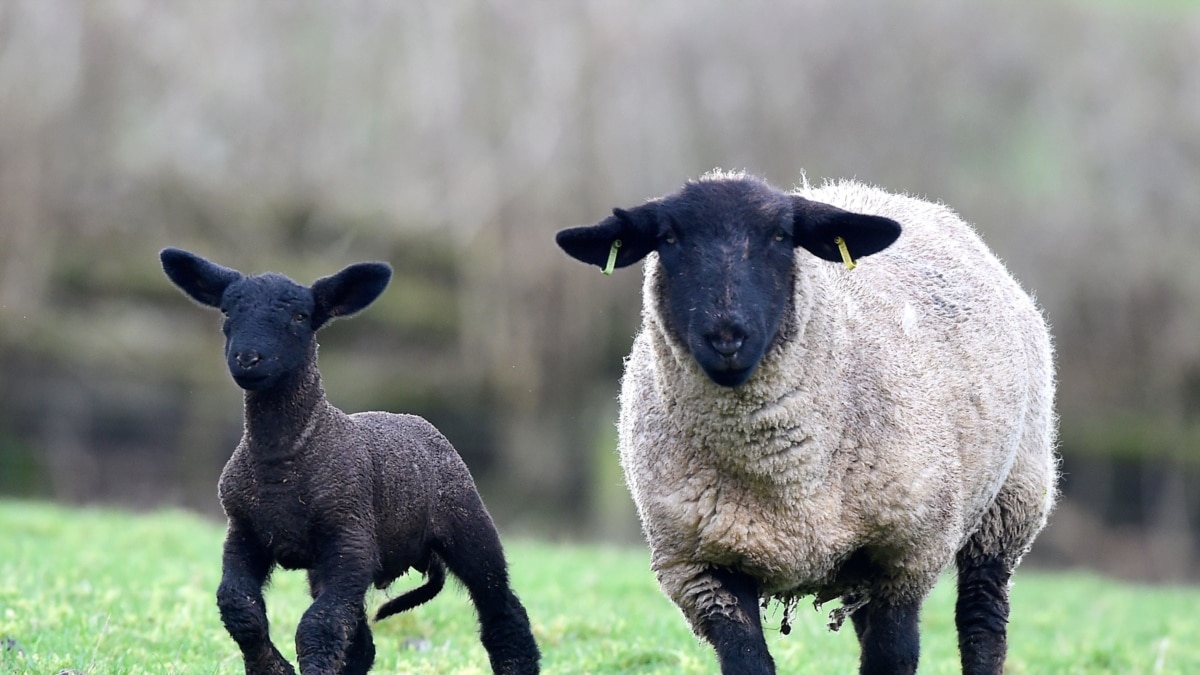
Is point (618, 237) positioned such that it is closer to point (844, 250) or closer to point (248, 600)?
point (844, 250)

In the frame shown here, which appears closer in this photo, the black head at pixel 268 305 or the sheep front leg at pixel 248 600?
the sheep front leg at pixel 248 600

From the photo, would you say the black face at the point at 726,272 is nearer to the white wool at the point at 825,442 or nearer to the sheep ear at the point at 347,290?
the white wool at the point at 825,442

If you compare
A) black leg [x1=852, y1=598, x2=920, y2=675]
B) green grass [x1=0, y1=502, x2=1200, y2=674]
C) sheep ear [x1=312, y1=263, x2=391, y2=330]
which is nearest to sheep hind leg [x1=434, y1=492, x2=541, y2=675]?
green grass [x1=0, y1=502, x2=1200, y2=674]

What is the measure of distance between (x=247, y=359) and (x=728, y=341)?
6.02 ft

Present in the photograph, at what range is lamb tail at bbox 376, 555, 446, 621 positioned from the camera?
6520 millimetres

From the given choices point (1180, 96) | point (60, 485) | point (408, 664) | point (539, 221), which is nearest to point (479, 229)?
point (539, 221)

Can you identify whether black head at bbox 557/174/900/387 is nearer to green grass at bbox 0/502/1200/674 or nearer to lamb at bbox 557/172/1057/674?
lamb at bbox 557/172/1057/674

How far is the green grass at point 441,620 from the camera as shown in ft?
22.6

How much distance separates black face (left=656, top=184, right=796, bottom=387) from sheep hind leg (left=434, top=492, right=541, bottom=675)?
1266 mm

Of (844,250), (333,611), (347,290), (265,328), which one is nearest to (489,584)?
(333,611)

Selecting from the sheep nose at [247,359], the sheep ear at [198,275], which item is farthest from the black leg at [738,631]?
the sheep ear at [198,275]

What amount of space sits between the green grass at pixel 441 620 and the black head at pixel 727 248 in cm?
212

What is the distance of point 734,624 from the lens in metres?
5.94

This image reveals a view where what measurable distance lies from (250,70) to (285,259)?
335 centimetres
